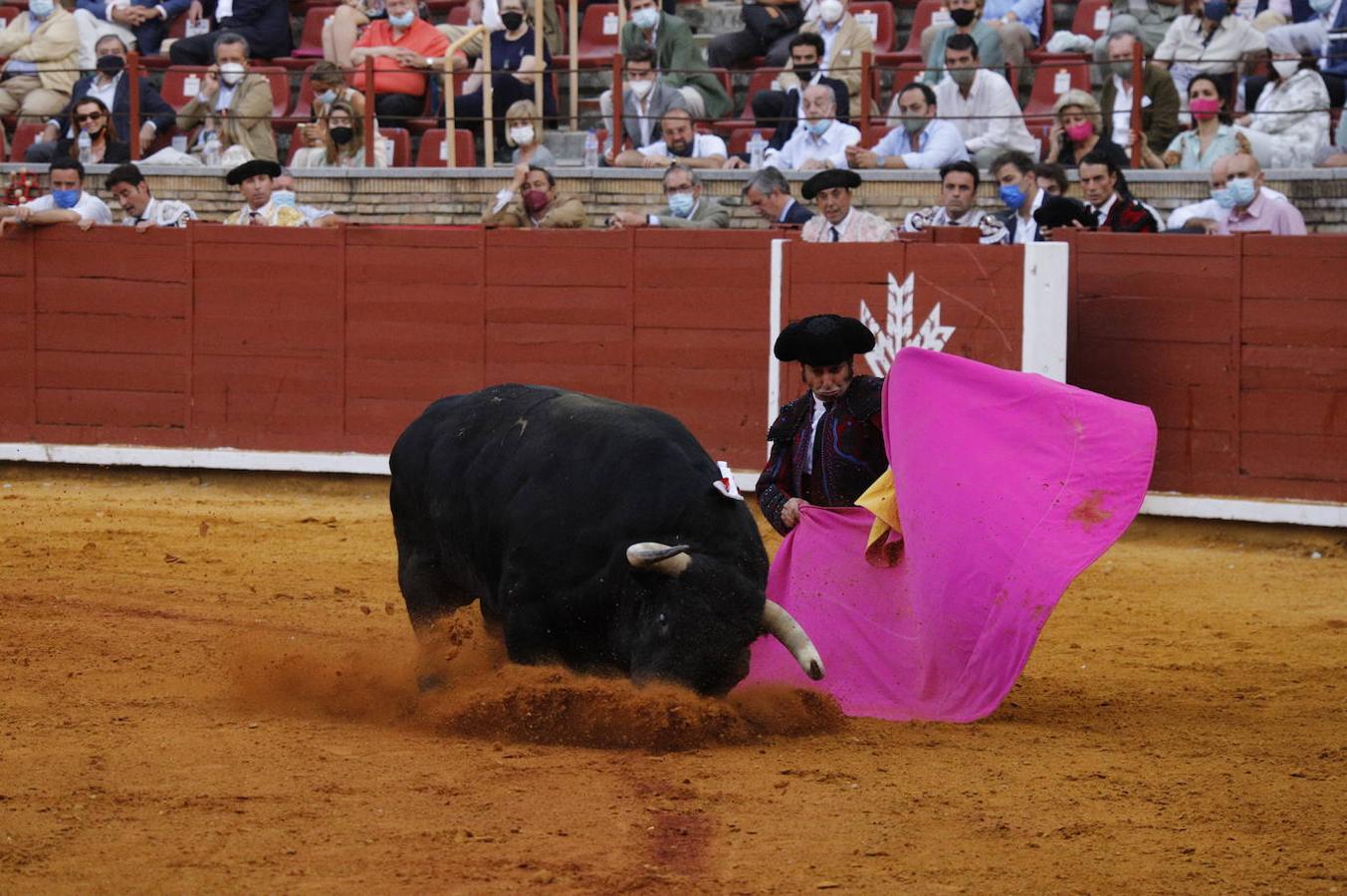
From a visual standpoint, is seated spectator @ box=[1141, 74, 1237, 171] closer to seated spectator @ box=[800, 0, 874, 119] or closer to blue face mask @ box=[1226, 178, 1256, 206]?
blue face mask @ box=[1226, 178, 1256, 206]

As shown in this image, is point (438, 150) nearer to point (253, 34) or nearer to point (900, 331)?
point (253, 34)

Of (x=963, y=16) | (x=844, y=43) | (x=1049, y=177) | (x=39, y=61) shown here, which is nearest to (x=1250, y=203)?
(x=1049, y=177)

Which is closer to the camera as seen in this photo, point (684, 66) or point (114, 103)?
point (684, 66)

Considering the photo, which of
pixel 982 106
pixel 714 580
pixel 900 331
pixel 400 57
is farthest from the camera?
pixel 400 57

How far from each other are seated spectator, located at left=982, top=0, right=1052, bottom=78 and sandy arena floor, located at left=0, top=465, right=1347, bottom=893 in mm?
4975

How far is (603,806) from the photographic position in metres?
4.09

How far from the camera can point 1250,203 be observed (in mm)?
9000

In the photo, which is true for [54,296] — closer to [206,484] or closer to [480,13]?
[206,484]

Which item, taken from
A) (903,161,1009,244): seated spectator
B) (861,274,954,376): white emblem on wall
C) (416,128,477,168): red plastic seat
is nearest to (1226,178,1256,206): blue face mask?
(903,161,1009,244): seated spectator

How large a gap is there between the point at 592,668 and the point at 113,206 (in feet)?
30.3

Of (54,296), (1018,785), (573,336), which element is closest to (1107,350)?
(573,336)

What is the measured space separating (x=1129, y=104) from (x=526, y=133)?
354 centimetres

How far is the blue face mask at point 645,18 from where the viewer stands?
Result: 12.2m

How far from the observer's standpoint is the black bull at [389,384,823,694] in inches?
185
